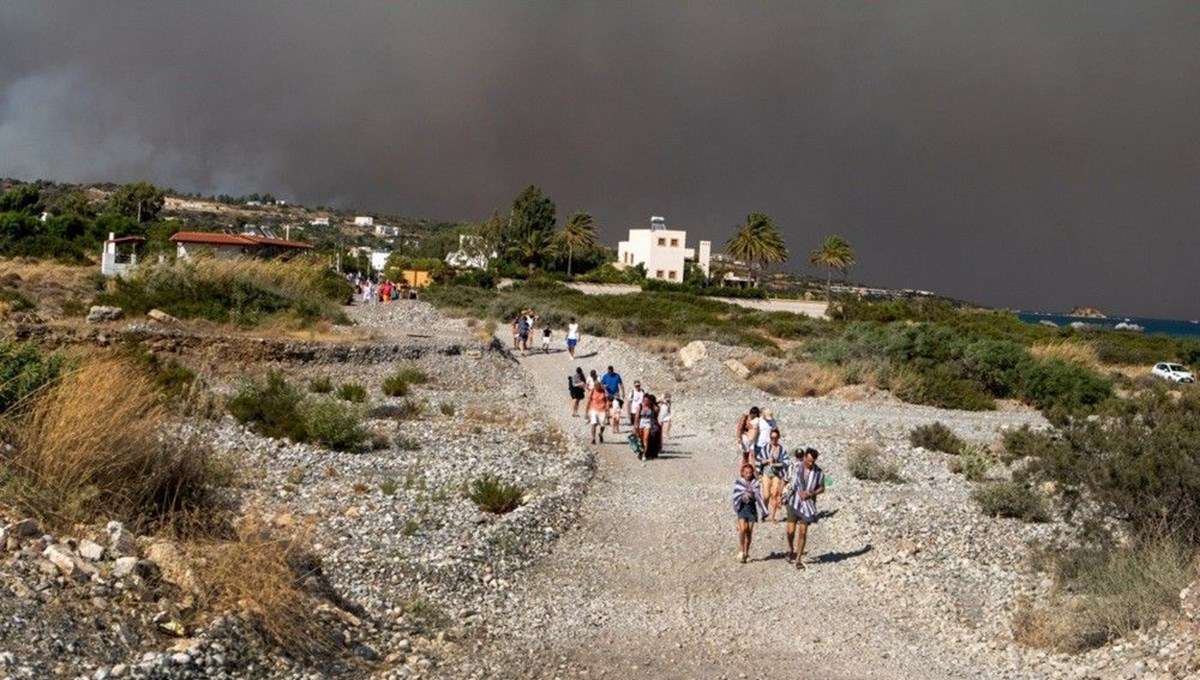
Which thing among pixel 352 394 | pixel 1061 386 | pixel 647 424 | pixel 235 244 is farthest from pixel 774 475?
pixel 235 244

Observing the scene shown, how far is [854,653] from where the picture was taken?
11.6m

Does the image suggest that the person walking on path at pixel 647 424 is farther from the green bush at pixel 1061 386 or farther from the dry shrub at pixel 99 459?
the green bush at pixel 1061 386

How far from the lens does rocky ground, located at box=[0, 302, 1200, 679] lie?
8672 mm

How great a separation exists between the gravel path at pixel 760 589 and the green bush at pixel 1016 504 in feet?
1.57

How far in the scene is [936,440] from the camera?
2805 cm

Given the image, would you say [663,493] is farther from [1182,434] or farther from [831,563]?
A: [1182,434]

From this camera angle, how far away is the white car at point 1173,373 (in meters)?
56.1

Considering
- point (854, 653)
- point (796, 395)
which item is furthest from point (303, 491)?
point (796, 395)

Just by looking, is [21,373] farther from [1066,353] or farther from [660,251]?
[660,251]

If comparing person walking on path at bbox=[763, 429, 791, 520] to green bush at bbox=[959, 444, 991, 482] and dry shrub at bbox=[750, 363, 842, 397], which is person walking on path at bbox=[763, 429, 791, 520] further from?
dry shrub at bbox=[750, 363, 842, 397]

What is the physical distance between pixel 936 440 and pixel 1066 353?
33.1 metres

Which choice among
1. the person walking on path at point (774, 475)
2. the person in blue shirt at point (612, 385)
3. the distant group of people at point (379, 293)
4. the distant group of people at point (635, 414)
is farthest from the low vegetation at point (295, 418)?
the distant group of people at point (379, 293)

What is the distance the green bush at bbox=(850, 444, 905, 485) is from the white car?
38.1 metres

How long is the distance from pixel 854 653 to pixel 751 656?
1194mm
